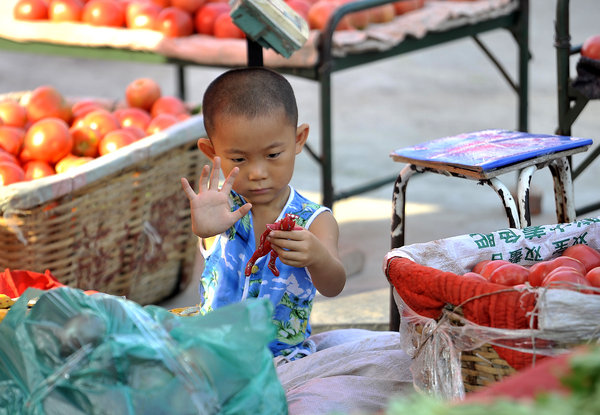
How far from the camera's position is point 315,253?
1747 mm

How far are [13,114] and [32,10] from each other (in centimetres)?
96

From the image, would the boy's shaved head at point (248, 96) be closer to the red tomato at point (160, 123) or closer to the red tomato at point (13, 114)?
the red tomato at point (160, 123)

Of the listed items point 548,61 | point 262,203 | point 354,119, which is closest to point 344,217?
point 354,119

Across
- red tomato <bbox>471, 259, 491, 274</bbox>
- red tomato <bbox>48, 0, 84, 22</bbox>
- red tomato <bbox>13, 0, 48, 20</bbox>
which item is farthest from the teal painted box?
red tomato <bbox>13, 0, 48, 20</bbox>

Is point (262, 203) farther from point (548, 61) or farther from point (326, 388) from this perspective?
point (548, 61)

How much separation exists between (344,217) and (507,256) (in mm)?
2599

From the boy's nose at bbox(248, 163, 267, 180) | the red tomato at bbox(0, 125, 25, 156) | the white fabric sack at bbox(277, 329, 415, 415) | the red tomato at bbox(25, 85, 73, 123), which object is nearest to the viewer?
the white fabric sack at bbox(277, 329, 415, 415)

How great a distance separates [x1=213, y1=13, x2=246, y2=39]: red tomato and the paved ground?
3.36 ft

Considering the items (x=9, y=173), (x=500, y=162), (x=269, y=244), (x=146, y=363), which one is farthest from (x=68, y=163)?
(x=146, y=363)

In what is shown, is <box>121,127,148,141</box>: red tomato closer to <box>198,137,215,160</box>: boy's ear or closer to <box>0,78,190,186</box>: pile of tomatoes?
<box>0,78,190,186</box>: pile of tomatoes

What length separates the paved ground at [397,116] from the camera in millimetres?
3953

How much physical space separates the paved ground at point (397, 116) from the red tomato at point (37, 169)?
2.41 feet

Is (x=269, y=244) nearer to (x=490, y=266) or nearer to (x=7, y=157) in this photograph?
(x=490, y=266)

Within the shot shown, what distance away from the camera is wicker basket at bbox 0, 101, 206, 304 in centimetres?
258
